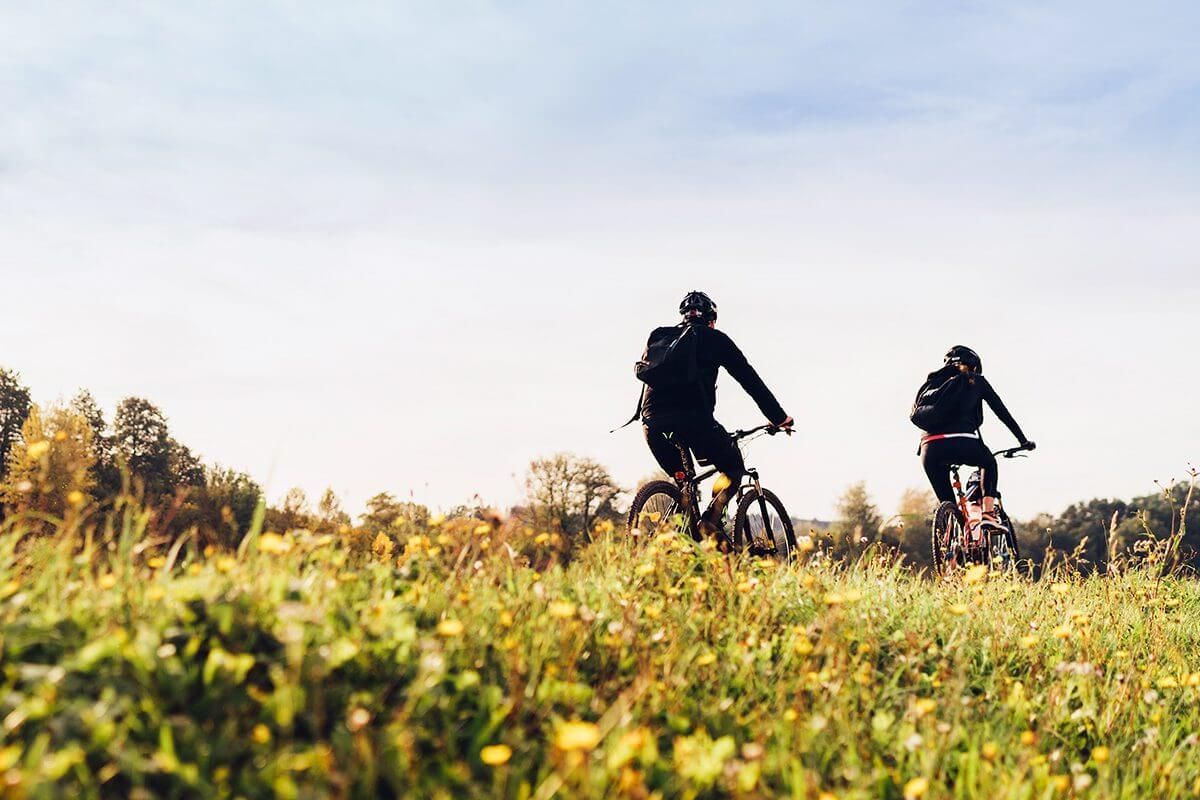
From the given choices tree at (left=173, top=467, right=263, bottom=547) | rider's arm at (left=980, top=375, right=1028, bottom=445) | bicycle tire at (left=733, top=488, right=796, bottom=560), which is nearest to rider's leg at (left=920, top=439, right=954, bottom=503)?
rider's arm at (left=980, top=375, right=1028, bottom=445)

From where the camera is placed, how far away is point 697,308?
27.4 ft

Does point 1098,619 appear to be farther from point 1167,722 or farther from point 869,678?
point 869,678

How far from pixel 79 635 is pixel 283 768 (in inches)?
36.5

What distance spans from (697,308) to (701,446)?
1.20 metres

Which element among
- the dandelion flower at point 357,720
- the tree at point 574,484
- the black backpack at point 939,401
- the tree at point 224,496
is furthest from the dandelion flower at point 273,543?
the tree at point 574,484

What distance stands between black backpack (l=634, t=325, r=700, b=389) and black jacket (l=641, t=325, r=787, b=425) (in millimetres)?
101

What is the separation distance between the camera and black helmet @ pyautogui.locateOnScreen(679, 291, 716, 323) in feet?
27.4

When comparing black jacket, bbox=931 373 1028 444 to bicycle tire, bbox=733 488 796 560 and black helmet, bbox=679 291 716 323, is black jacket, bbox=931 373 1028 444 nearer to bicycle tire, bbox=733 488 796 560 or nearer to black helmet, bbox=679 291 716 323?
bicycle tire, bbox=733 488 796 560

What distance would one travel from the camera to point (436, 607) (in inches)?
156

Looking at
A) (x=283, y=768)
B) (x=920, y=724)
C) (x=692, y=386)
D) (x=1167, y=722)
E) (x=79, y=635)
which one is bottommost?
(x=1167, y=722)

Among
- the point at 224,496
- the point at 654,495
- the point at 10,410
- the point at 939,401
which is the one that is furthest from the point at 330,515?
the point at 10,410

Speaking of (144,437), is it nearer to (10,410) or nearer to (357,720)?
(10,410)

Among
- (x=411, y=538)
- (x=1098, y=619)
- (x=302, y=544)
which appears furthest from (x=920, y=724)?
(x=1098, y=619)

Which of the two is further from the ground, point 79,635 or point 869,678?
point 79,635
